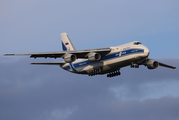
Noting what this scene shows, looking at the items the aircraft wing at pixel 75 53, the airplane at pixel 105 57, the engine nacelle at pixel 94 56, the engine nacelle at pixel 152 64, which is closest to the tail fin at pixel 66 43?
the airplane at pixel 105 57

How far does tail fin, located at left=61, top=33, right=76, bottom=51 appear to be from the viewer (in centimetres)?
4603

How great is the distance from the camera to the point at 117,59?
37469 millimetres

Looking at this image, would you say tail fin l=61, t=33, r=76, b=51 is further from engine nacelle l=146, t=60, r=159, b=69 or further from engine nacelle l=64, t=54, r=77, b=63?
engine nacelle l=146, t=60, r=159, b=69

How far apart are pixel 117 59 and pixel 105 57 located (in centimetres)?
182

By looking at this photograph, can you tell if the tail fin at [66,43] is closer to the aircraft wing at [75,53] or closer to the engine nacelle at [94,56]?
the aircraft wing at [75,53]

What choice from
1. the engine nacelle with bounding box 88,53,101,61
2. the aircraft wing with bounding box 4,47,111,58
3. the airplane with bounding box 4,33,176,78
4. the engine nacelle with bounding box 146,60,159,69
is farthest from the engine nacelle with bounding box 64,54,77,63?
the engine nacelle with bounding box 146,60,159,69

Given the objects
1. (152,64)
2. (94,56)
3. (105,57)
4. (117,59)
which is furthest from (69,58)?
(152,64)

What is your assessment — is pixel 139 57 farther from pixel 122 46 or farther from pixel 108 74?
pixel 108 74

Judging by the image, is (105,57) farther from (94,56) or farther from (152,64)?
(152,64)

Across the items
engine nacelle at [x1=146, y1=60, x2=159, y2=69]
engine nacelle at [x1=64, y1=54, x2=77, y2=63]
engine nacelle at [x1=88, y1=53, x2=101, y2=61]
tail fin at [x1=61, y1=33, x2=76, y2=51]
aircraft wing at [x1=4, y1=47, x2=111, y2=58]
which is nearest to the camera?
engine nacelle at [x1=64, y1=54, x2=77, y2=63]

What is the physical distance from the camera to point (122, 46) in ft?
125

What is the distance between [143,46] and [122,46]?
100 inches

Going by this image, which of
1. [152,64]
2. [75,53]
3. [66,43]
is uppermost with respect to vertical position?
[66,43]

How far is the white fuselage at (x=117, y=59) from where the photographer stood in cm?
3659
